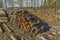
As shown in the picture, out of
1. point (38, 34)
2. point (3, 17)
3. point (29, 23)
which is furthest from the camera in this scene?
point (3, 17)

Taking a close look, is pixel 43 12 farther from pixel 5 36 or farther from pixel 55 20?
pixel 5 36

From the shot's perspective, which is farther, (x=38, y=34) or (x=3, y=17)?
(x=3, y=17)

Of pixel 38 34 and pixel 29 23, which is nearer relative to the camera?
pixel 38 34

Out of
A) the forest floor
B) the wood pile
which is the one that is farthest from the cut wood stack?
the wood pile

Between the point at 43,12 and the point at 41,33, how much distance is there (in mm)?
2613

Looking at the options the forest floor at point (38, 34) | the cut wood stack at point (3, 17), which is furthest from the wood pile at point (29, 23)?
the cut wood stack at point (3, 17)

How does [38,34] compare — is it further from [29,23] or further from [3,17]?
[3,17]

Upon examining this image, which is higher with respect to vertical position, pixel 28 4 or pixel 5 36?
pixel 28 4

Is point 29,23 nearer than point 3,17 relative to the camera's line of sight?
Yes

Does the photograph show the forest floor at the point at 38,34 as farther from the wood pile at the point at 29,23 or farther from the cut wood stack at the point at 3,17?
the cut wood stack at the point at 3,17

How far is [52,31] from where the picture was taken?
5059mm

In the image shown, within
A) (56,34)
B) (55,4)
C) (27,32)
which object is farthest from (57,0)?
(56,34)

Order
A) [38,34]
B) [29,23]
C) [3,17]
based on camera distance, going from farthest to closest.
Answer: [3,17] < [29,23] < [38,34]

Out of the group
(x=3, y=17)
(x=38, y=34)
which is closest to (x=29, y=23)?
(x=38, y=34)
